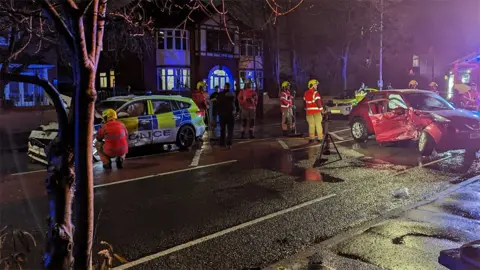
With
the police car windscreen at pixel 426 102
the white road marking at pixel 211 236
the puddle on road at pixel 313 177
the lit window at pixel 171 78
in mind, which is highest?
the lit window at pixel 171 78

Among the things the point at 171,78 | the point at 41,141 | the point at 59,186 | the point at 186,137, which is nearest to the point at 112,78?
the point at 171,78

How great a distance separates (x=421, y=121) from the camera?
38.5 feet

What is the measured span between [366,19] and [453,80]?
18.5m

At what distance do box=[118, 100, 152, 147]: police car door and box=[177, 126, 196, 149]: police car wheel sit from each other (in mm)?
1160

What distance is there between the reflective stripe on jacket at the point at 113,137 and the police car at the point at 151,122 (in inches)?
43.4

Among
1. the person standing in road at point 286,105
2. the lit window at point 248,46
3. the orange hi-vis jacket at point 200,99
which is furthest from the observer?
the lit window at point 248,46

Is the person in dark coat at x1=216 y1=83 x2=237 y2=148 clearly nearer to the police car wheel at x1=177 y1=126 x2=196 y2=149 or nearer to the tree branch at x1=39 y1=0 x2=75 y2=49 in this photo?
the police car wheel at x1=177 y1=126 x2=196 y2=149

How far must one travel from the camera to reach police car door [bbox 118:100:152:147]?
1199cm

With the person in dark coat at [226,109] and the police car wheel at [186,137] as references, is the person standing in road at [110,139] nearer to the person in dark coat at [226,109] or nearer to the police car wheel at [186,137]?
the police car wheel at [186,137]

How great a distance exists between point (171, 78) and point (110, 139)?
103ft

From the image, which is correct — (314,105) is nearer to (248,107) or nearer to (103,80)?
(248,107)

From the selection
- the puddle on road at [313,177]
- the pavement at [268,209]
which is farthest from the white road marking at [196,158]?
the puddle on road at [313,177]

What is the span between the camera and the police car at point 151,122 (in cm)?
1090

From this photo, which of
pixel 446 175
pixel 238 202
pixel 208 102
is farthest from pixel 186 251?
pixel 208 102
